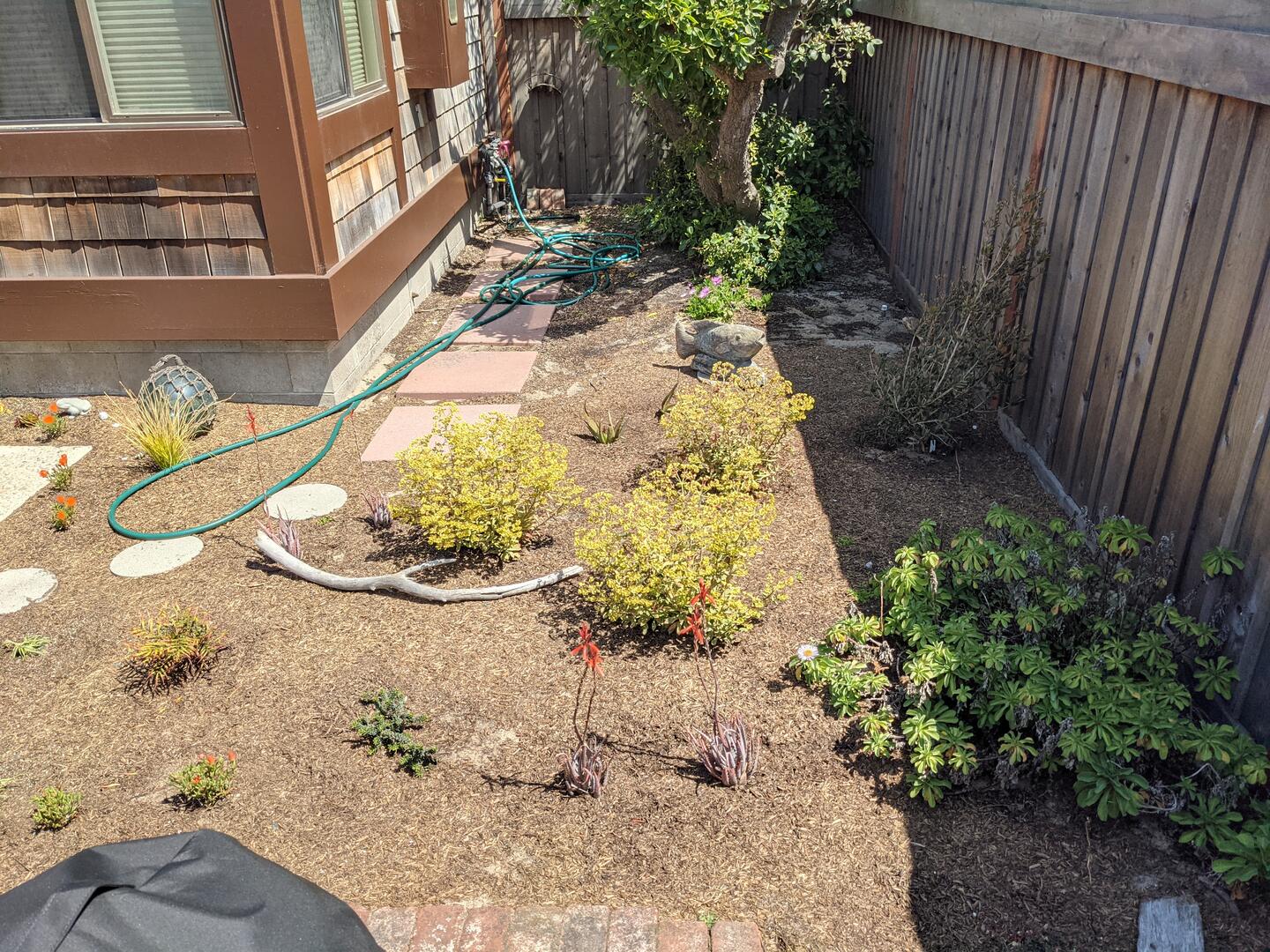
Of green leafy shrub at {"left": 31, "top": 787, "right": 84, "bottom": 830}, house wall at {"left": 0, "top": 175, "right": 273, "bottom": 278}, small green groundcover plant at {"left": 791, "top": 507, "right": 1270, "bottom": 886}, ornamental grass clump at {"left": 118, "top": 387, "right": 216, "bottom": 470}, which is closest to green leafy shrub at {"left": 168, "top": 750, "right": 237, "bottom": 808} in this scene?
green leafy shrub at {"left": 31, "top": 787, "right": 84, "bottom": 830}

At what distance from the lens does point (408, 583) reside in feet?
12.4

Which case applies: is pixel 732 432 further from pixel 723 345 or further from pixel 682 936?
pixel 682 936

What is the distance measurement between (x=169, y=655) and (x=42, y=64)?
140 inches

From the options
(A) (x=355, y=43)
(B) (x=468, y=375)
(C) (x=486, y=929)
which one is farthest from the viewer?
(A) (x=355, y=43)

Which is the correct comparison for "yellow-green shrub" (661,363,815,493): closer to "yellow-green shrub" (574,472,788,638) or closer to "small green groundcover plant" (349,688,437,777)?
"yellow-green shrub" (574,472,788,638)

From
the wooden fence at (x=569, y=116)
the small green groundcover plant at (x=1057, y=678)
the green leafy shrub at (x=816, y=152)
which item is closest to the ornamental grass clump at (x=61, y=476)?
the small green groundcover plant at (x=1057, y=678)

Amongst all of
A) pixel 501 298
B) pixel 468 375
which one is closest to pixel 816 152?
pixel 501 298

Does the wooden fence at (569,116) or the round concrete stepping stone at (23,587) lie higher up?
the wooden fence at (569,116)

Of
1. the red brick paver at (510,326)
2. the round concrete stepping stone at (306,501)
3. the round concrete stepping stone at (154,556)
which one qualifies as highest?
the red brick paver at (510,326)

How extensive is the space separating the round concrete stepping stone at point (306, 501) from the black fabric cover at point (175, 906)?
3.02 meters

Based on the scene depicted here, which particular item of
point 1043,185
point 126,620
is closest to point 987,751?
point 1043,185

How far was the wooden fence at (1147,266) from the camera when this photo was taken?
2744mm

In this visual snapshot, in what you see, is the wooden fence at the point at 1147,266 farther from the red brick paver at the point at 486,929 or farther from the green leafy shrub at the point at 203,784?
the green leafy shrub at the point at 203,784

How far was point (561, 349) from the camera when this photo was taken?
6.49 meters
